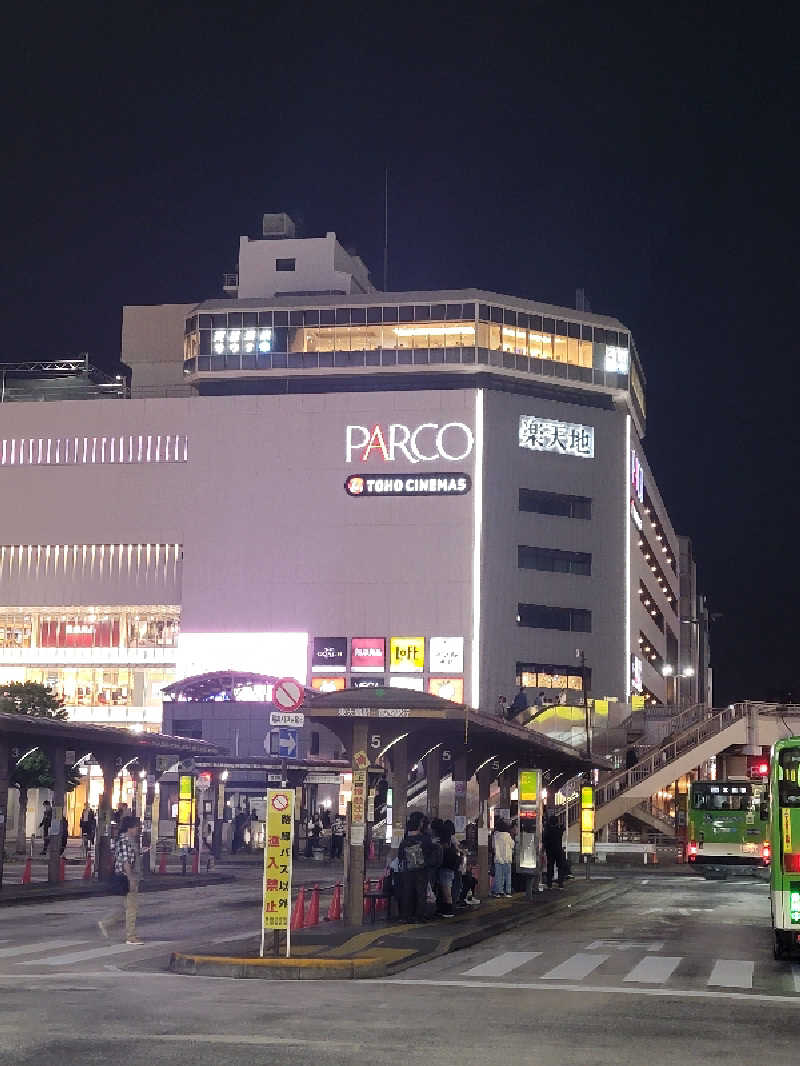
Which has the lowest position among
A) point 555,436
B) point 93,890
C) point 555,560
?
point 93,890

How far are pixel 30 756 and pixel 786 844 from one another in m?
58.4

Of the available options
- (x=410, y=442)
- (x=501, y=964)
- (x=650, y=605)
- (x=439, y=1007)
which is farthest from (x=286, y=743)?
(x=650, y=605)

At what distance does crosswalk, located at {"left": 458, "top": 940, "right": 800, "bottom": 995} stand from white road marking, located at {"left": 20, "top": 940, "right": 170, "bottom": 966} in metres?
5.37

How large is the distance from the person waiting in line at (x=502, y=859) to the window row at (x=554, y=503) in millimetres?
75960

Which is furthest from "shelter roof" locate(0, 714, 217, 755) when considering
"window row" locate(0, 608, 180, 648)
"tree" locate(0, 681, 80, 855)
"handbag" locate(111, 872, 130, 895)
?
"window row" locate(0, 608, 180, 648)

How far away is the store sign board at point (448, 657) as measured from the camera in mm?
108375

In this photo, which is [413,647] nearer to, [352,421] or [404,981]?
[352,421]

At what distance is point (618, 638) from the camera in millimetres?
115938

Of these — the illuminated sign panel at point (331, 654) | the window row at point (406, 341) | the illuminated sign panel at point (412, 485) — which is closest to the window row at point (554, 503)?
the illuminated sign panel at point (412, 485)

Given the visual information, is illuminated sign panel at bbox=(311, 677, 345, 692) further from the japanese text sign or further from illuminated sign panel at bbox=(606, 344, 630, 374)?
the japanese text sign

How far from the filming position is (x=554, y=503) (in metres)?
116

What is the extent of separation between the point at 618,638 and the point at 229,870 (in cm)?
6498

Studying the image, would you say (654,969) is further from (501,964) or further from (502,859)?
(502,859)

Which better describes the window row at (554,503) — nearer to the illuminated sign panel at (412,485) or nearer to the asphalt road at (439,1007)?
the illuminated sign panel at (412,485)
